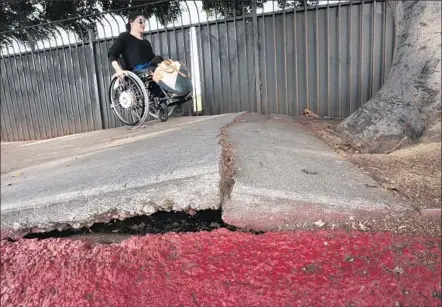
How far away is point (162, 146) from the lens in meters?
2.49

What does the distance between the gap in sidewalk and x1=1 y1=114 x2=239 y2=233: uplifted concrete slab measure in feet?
0.12

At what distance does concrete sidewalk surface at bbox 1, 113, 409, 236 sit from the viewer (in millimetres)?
1550

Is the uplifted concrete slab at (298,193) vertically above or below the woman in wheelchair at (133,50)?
below

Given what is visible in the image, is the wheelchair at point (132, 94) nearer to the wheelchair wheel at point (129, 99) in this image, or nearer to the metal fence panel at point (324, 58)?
the wheelchair wheel at point (129, 99)

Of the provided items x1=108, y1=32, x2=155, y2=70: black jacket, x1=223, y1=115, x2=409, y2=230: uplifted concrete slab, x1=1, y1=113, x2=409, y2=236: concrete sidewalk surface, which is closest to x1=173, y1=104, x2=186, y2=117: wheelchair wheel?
x1=108, y1=32, x2=155, y2=70: black jacket

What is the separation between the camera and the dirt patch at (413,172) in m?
1.36

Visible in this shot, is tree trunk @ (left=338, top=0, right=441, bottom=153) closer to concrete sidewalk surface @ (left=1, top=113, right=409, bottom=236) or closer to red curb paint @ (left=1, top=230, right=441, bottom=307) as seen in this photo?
concrete sidewalk surface @ (left=1, top=113, right=409, bottom=236)

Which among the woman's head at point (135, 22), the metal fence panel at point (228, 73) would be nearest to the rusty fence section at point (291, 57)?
the metal fence panel at point (228, 73)

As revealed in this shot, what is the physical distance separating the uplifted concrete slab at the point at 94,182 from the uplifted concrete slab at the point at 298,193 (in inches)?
6.5

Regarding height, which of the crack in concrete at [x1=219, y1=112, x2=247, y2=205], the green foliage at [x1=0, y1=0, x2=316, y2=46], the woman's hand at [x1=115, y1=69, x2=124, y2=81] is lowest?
the crack in concrete at [x1=219, y1=112, x2=247, y2=205]

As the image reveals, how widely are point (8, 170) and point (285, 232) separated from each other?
48.7 inches

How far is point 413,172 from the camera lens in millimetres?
1502

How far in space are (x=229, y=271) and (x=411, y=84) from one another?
1172 mm

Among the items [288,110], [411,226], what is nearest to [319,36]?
[288,110]
